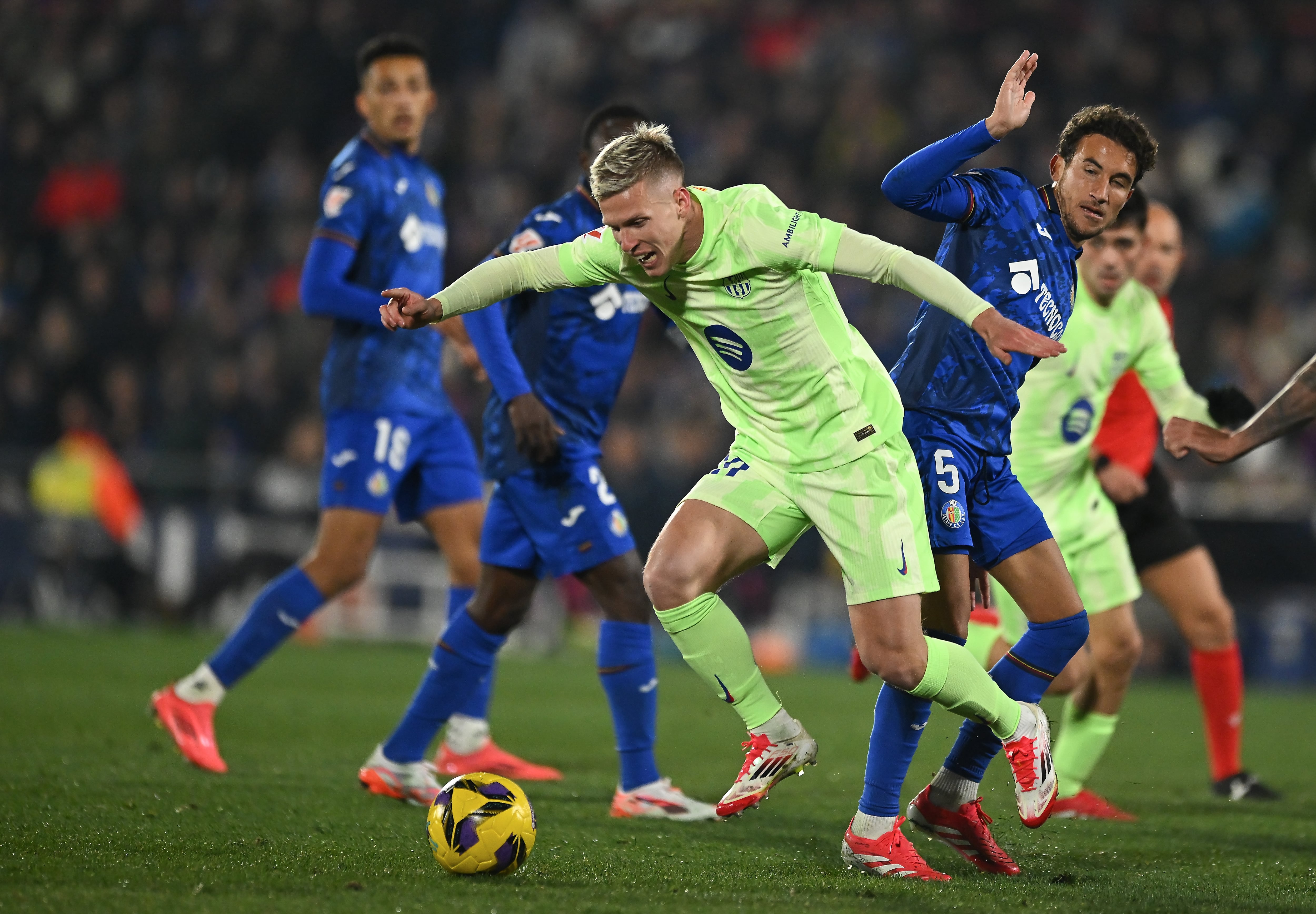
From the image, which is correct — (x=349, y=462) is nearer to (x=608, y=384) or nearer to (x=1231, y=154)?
(x=608, y=384)

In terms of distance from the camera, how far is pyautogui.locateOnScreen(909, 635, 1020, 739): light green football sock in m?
3.95

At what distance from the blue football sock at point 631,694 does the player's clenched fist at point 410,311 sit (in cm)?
161

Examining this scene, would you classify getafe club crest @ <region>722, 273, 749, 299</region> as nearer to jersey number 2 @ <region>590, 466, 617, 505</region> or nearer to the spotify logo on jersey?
the spotify logo on jersey

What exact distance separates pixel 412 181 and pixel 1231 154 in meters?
9.74

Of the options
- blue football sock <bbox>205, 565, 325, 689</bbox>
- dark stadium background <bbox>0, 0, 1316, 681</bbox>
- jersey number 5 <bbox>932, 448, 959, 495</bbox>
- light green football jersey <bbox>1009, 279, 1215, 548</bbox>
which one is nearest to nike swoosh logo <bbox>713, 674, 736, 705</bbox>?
jersey number 5 <bbox>932, 448, 959, 495</bbox>

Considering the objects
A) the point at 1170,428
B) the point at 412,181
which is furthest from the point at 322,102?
the point at 1170,428

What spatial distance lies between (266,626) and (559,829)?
1.67 m

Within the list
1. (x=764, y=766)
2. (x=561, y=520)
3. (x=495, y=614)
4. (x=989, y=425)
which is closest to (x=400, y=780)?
(x=495, y=614)

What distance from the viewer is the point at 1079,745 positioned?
5730 mm

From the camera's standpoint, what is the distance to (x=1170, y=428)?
4914 millimetres

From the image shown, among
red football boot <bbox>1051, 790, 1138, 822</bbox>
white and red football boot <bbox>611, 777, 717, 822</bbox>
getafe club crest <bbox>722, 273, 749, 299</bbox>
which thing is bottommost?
red football boot <bbox>1051, 790, 1138, 822</bbox>

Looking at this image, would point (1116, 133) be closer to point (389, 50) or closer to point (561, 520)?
point (561, 520)

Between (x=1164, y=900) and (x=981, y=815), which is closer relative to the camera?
(x=1164, y=900)

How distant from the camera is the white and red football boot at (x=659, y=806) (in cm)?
501
